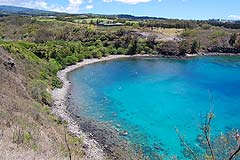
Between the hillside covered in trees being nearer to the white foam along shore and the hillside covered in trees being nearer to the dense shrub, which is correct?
the dense shrub

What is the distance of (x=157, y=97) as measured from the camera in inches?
1844

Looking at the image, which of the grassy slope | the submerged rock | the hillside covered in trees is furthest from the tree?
the submerged rock

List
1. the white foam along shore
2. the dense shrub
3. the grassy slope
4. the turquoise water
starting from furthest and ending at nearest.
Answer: the dense shrub < the turquoise water < the white foam along shore < the grassy slope

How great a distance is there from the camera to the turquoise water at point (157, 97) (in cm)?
3316

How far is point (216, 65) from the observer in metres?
80.2

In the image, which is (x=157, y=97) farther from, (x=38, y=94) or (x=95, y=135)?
(x=38, y=94)

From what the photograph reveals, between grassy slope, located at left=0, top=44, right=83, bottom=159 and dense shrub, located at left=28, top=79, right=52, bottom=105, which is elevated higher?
grassy slope, located at left=0, top=44, right=83, bottom=159

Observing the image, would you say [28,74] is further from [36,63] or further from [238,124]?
[238,124]

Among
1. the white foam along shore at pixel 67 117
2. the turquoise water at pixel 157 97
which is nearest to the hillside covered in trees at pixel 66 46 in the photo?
the white foam along shore at pixel 67 117

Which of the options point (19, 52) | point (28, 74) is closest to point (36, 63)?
point (19, 52)

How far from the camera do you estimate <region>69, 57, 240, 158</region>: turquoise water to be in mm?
33156

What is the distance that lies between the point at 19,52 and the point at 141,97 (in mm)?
22126

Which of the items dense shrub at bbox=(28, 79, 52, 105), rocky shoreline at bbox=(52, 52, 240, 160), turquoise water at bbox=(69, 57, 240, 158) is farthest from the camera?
dense shrub at bbox=(28, 79, 52, 105)

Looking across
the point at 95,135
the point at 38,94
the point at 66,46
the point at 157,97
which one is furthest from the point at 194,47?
the point at 95,135
